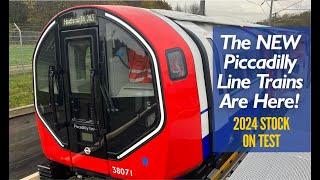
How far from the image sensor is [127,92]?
395cm

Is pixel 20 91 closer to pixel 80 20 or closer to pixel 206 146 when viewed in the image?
pixel 80 20

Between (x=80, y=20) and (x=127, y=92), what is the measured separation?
1.06 m

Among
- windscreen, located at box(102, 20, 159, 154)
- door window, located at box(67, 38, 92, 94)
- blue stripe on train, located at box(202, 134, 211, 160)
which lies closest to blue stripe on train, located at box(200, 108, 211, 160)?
blue stripe on train, located at box(202, 134, 211, 160)

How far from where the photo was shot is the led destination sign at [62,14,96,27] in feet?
13.1

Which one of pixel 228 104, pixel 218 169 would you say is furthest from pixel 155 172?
pixel 228 104

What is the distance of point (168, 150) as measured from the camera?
3.71 metres

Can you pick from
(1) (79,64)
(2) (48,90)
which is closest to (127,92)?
(1) (79,64)

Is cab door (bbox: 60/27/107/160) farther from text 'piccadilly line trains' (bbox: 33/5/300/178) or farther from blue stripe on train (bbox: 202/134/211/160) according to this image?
blue stripe on train (bbox: 202/134/211/160)

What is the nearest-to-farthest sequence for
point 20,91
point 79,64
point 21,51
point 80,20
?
point 80,20 < point 79,64 < point 20,91 < point 21,51

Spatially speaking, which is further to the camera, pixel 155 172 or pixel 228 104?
pixel 228 104

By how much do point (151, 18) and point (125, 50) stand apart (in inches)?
20.9

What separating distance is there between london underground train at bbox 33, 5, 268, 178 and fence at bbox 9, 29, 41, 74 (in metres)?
12.2

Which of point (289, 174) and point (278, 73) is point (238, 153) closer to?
point (289, 174)

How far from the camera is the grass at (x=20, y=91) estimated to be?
33.8ft
